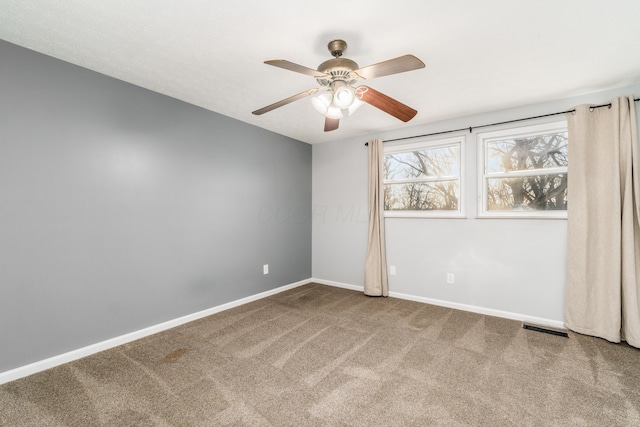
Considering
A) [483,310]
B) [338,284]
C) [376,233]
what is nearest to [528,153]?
[483,310]

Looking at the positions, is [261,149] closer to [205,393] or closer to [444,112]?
[444,112]

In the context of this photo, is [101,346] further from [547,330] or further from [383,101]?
[547,330]

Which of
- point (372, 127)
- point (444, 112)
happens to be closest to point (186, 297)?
point (372, 127)

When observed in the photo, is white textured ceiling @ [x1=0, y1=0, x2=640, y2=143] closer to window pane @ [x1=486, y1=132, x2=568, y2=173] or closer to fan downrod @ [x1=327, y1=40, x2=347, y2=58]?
fan downrod @ [x1=327, y1=40, x2=347, y2=58]

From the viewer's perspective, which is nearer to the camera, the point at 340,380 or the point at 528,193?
the point at 340,380

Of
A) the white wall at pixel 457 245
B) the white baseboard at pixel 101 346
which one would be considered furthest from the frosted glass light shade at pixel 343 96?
the white baseboard at pixel 101 346

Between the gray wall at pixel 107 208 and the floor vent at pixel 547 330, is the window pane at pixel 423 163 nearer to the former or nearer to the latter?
the floor vent at pixel 547 330

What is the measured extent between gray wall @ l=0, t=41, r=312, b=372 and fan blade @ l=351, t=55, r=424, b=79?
211cm

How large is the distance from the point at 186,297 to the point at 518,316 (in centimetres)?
361

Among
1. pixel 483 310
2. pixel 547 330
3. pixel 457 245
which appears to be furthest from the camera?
pixel 457 245

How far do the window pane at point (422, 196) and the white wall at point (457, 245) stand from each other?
0.60 ft

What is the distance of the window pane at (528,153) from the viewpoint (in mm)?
2887

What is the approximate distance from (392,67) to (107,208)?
254 centimetres

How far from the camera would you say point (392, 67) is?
1.60 metres
